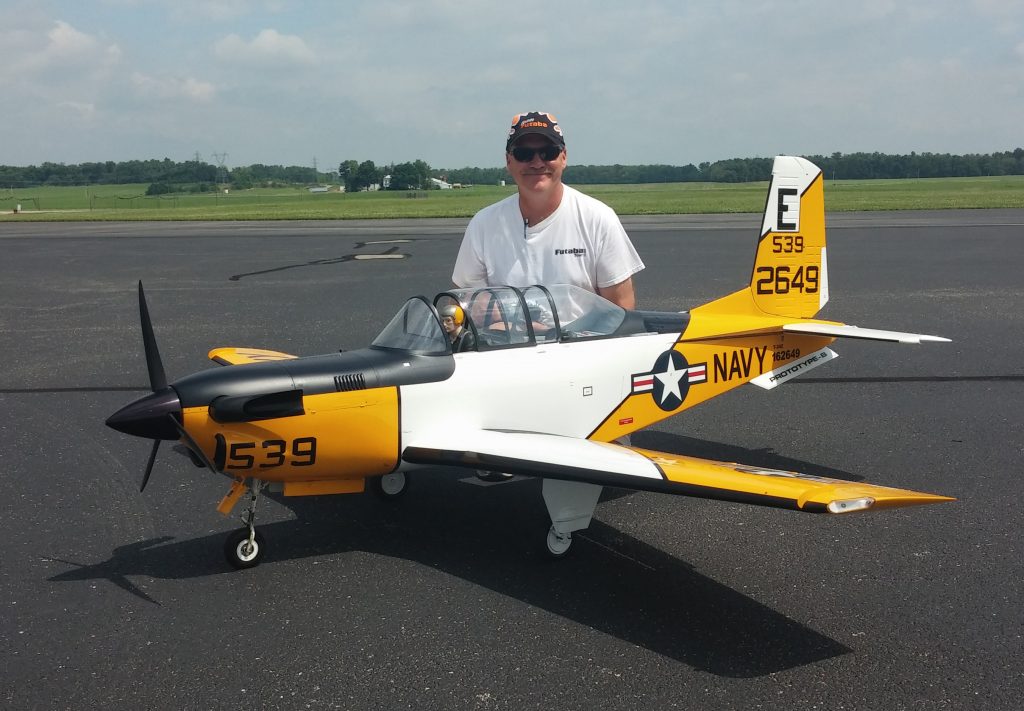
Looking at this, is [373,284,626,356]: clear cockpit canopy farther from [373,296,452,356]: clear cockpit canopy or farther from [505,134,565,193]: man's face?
[505,134,565,193]: man's face

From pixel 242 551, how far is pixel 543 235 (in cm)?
290

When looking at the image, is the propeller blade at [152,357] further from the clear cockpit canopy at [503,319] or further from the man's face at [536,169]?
the man's face at [536,169]

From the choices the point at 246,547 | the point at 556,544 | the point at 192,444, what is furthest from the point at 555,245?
the point at 246,547

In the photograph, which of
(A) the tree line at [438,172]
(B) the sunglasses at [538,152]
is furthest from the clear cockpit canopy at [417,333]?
(A) the tree line at [438,172]

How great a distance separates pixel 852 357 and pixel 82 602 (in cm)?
875

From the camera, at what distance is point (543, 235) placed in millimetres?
5891

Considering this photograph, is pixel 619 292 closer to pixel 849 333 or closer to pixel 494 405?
pixel 494 405

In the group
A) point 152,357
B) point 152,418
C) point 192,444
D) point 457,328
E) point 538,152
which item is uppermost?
point 538,152

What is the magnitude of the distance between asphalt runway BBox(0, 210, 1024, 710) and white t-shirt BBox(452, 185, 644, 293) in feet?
5.52

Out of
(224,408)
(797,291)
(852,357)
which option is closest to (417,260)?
(852,357)

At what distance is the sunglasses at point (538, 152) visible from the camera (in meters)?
5.64

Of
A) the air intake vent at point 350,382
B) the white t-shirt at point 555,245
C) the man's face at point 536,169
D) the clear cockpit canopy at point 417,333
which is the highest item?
the man's face at point 536,169

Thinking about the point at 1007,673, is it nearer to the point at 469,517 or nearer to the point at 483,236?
the point at 469,517

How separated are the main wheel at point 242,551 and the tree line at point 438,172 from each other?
331ft
